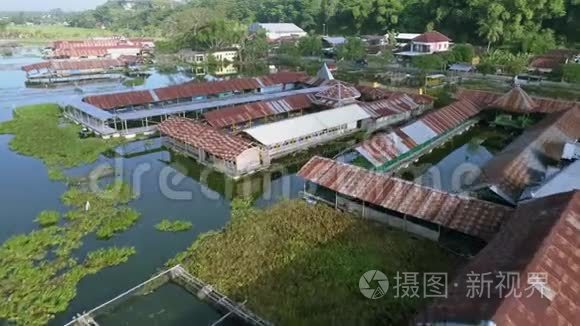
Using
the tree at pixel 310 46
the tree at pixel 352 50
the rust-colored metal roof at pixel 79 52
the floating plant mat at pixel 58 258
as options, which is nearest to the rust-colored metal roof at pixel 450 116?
the floating plant mat at pixel 58 258

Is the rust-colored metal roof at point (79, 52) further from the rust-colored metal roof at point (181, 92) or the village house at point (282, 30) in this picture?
the rust-colored metal roof at point (181, 92)

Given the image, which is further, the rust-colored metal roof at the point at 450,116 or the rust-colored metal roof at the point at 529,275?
the rust-colored metal roof at the point at 450,116

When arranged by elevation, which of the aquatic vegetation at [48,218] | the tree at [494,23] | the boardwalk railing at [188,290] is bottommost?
the aquatic vegetation at [48,218]

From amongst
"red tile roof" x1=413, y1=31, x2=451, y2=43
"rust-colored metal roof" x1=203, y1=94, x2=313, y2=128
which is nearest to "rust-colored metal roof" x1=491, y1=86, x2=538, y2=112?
"rust-colored metal roof" x1=203, y1=94, x2=313, y2=128

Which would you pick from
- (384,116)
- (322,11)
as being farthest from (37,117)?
(322,11)

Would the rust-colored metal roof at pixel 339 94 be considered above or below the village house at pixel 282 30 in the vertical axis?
below

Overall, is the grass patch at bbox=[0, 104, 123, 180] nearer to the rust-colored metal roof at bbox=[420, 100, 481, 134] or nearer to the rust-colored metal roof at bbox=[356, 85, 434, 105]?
the rust-colored metal roof at bbox=[420, 100, 481, 134]
